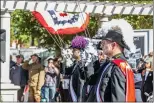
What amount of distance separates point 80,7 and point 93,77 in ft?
30.3

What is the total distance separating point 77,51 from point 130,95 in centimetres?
371

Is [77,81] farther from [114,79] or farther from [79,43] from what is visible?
[114,79]

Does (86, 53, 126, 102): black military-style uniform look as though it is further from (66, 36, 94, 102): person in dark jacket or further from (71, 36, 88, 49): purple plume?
(71, 36, 88, 49): purple plume

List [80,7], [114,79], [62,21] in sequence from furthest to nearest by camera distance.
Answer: [62,21], [80,7], [114,79]

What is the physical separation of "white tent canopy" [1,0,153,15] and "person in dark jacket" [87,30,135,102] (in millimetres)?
8371

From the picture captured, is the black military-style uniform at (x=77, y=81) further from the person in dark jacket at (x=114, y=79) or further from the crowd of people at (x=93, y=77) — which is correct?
the person in dark jacket at (x=114, y=79)

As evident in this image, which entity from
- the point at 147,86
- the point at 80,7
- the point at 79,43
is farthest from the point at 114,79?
the point at 80,7

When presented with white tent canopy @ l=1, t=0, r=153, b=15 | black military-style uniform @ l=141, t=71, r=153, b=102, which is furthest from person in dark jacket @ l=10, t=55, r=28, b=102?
black military-style uniform @ l=141, t=71, r=153, b=102

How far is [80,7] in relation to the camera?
14.9 meters

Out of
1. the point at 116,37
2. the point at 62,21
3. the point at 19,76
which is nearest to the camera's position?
the point at 116,37

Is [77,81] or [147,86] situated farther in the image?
[147,86]

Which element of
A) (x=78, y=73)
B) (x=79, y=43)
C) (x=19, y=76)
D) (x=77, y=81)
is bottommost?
(x=19, y=76)

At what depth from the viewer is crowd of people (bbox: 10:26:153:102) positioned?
5.43 meters

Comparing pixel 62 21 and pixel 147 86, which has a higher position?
pixel 62 21
